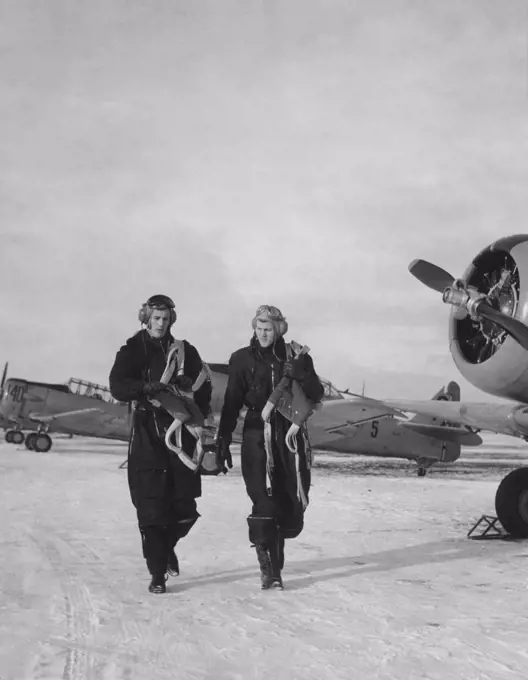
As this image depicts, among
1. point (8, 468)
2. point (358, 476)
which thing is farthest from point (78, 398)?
point (358, 476)

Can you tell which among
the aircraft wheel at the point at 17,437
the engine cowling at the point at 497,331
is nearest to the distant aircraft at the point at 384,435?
the engine cowling at the point at 497,331

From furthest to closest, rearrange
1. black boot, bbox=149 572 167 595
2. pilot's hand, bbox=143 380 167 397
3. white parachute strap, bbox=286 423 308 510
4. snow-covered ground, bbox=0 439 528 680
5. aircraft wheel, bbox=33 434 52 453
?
1. aircraft wheel, bbox=33 434 52 453
2. white parachute strap, bbox=286 423 308 510
3. pilot's hand, bbox=143 380 167 397
4. black boot, bbox=149 572 167 595
5. snow-covered ground, bbox=0 439 528 680

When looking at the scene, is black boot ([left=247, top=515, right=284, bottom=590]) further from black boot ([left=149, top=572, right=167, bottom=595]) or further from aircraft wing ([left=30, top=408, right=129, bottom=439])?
aircraft wing ([left=30, top=408, right=129, bottom=439])

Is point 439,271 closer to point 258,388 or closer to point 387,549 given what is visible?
point 258,388

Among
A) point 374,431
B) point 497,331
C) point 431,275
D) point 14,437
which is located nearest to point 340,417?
point 374,431

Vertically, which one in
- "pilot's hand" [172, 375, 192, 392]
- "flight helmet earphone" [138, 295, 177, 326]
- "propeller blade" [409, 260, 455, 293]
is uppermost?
"propeller blade" [409, 260, 455, 293]

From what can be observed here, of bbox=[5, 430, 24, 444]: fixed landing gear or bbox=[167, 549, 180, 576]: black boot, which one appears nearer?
bbox=[167, 549, 180, 576]: black boot

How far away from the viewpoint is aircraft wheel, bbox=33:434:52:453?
24.6 m

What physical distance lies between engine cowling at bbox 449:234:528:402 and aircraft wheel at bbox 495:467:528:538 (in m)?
1.48

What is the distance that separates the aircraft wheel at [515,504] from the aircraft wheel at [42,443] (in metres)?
20.6

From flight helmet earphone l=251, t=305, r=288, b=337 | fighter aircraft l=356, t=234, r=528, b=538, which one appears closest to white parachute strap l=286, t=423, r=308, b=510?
flight helmet earphone l=251, t=305, r=288, b=337

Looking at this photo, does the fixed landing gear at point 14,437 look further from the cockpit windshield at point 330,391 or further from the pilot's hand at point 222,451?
the pilot's hand at point 222,451

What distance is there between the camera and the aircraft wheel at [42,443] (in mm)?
24625

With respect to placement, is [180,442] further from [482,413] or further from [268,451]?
[482,413]
